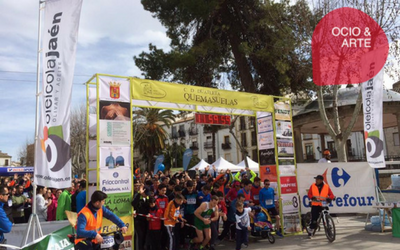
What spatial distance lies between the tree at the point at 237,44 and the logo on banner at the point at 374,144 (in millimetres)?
5440

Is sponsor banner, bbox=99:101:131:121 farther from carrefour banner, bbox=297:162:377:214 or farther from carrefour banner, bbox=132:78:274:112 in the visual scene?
carrefour banner, bbox=297:162:377:214

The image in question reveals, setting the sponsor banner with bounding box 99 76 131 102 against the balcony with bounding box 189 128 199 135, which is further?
the balcony with bounding box 189 128 199 135

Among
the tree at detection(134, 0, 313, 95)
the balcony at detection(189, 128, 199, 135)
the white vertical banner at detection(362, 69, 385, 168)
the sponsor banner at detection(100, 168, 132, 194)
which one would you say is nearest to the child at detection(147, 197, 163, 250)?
the sponsor banner at detection(100, 168, 132, 194)

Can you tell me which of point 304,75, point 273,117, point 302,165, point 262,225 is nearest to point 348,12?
point 304,75

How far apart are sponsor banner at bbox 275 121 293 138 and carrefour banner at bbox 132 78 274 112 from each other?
59 centimetres

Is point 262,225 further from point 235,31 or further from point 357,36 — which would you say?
point 235,31

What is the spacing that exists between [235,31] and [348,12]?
6.10 meters

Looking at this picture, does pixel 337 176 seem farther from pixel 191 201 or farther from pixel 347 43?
pixel 191 201

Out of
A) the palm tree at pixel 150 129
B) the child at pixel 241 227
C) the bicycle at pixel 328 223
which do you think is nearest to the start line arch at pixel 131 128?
the bicycle at pixel 328 223

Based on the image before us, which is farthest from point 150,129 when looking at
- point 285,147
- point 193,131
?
point 285,147

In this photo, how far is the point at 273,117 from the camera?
12.3 meters

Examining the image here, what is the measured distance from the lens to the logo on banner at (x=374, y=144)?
1115cm

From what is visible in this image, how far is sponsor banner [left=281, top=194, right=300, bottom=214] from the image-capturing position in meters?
11.8

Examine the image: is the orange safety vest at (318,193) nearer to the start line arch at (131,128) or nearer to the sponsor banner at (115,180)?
the start line arch at (131,128)
